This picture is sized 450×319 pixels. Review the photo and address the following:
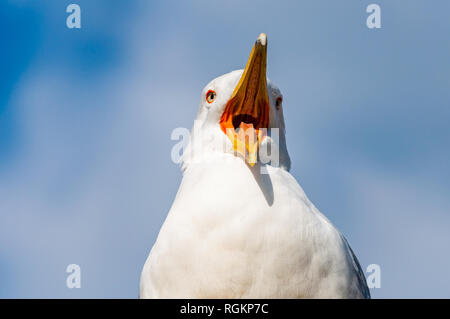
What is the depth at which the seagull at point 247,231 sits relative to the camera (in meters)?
4.93

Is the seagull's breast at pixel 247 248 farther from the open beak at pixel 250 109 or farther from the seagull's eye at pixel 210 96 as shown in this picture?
the seagull's eye at pixel 210 96

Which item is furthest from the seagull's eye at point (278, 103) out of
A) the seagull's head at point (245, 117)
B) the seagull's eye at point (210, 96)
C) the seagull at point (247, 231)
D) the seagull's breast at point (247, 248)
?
the seagull's breast at point (247, 248)

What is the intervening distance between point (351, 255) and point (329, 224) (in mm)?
463

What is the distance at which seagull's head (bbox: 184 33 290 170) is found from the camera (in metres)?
5.88

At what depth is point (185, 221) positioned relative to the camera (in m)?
5.30

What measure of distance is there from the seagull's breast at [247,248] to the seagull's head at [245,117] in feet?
1.63

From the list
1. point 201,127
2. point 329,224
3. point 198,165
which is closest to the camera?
point 329,224

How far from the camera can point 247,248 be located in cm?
496

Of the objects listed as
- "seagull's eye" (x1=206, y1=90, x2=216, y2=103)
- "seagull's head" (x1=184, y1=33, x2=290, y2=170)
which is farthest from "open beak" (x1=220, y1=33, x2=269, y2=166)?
"seagull's eye" (x1=206, y1=90, x2=216, y2=103)

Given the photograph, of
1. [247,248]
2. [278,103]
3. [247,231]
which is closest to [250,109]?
[278,103]
